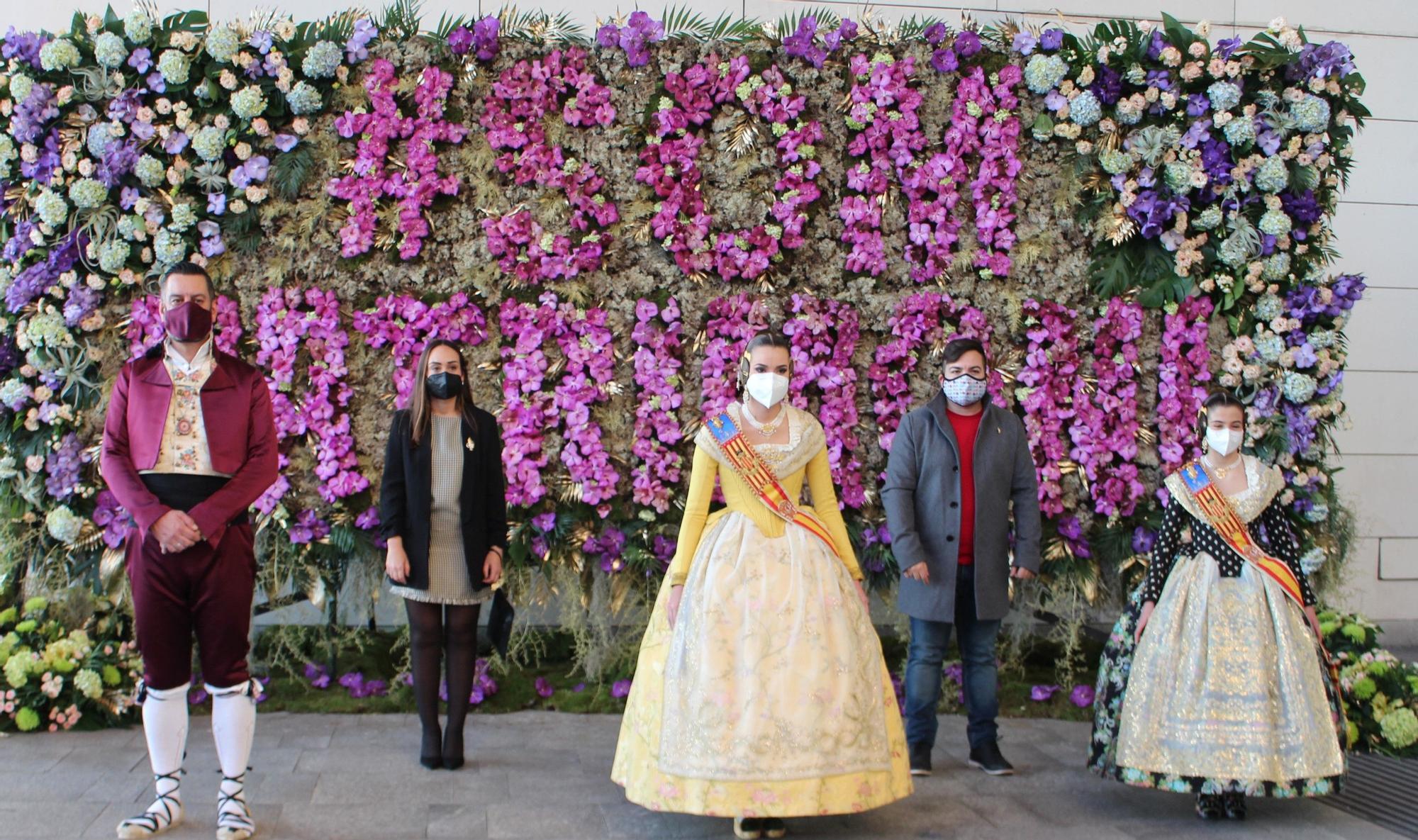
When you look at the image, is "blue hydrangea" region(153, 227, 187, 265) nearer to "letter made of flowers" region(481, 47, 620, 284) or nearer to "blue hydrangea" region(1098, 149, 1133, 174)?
"letter made of flowers" region(481, 47, 620, 284)

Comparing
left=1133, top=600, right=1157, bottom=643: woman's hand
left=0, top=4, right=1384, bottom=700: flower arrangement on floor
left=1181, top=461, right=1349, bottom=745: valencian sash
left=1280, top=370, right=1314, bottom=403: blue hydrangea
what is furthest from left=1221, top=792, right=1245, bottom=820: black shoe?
left=1280, top=370, right=1314, bottom=403: blue hydrangea

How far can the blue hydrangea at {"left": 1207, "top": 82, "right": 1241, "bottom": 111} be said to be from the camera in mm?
5160

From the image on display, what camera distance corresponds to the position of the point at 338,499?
506cm

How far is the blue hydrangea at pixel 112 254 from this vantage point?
4918 millimetres

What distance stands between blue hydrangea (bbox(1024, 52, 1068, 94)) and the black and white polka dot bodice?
203 cm

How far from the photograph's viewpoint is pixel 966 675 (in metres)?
4.36

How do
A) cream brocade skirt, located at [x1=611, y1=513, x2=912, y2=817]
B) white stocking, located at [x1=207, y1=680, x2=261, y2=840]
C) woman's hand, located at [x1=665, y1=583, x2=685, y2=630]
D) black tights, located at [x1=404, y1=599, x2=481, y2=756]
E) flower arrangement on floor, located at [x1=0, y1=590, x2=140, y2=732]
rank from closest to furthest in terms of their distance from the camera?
cream brocade skirt, located at [x1=611, y1=513, x2=912, y2=817], white stocking, located at [x1=207, y1=680, x2=261, y2=840], woman's hand, located at [x1=665, y1=583, x2=685, y2=630], black tights, located at [x1=404, y1=599, x2=481, y2=756], flower arrangement on floor, located at [x1=0, y1=590, x2=140, y2=732]

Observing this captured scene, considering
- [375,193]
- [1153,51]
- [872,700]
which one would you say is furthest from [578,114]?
[872,700]

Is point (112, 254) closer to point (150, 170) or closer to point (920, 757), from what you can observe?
point (150, 170)

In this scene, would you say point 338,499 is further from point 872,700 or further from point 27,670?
point 872,700

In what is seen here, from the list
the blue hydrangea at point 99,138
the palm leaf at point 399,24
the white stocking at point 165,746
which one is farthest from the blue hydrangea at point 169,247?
the white stocking at point 165,746

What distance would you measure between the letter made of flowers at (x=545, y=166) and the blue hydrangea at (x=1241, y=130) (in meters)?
2.58

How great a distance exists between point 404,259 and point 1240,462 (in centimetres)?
328

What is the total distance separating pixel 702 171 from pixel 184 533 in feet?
8.87
